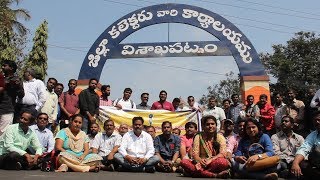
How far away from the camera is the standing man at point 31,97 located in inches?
332

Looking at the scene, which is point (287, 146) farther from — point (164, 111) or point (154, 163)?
point (164, 111)

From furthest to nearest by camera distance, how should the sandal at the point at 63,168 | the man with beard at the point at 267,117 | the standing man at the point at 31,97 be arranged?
the man with beard at the point at 267,117
the standing man at the point at 31,97
the sandal at the point at 63,168

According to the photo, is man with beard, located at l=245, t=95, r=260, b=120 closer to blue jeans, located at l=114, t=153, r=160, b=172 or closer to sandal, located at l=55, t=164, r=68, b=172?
blue jeans, located at l=114, t=153, r=160, b=172

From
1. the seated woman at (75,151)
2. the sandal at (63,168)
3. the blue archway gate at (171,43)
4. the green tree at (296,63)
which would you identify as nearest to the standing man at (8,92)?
the seated woman at (75,151)

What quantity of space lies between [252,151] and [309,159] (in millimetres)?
850

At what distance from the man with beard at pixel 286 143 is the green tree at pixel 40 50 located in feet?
76.1

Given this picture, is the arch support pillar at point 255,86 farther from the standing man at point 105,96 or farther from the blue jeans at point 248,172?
the blue jeans at point 248,172

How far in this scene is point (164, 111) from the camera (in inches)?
444

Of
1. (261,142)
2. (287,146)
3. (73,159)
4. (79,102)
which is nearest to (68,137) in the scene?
(73,159)

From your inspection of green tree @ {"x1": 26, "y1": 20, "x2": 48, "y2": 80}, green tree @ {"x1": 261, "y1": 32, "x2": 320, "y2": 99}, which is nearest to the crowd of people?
green tree @ {"x1": 26, "y1": 20, "x2": 48, "y2": 80}

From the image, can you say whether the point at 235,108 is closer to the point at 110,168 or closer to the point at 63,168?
the point at 110,168

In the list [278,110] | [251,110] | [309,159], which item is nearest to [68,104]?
[251,110]

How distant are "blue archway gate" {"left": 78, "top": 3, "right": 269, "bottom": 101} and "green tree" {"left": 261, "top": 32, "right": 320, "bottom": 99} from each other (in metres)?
22.4

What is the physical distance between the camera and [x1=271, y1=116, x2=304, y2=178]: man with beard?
750 centimetres
